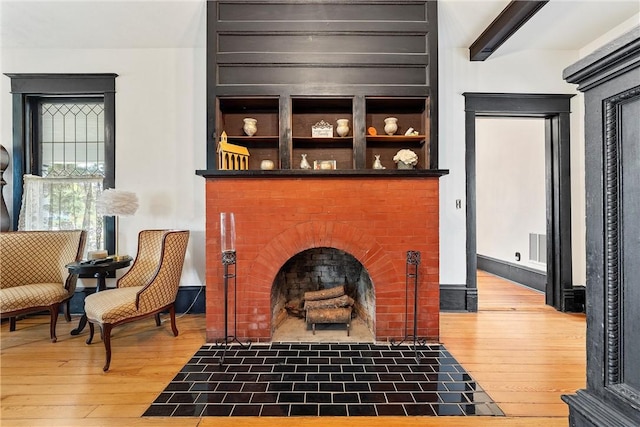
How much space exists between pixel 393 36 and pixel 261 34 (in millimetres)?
1237

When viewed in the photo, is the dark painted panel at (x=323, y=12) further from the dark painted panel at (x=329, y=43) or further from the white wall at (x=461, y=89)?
the white wall at (x=461, y=89)

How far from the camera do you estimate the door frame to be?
354cm

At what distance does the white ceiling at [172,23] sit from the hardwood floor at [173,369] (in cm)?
290

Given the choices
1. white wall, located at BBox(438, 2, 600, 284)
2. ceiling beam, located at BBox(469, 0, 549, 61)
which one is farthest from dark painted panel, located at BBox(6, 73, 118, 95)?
ceiling beam, located at BBox(469, 0, 549, 61)

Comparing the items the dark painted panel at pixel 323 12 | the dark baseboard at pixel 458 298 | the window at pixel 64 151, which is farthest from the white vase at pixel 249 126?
the dark baseboard at pixel 458 298

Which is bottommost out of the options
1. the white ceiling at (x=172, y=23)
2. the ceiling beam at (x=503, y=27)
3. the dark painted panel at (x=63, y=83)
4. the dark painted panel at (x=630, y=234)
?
the dark painted panel at (x=630, y=234)

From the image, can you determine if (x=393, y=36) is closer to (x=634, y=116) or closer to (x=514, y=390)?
(x=634, y=116)

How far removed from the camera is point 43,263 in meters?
3.06

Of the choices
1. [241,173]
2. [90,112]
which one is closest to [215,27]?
[241,173]

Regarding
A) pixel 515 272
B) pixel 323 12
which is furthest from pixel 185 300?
pixel 515 272

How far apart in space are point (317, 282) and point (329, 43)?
7.68ft

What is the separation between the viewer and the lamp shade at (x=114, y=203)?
9.70 feet

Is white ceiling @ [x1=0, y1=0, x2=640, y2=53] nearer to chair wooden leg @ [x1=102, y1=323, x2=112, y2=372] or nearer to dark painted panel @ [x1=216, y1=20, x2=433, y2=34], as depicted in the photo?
dark painted panel @ [x1=216, y1=20, x2=433, y2=34]

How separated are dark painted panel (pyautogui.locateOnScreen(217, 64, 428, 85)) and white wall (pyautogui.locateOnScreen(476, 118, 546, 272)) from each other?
2767 mm
